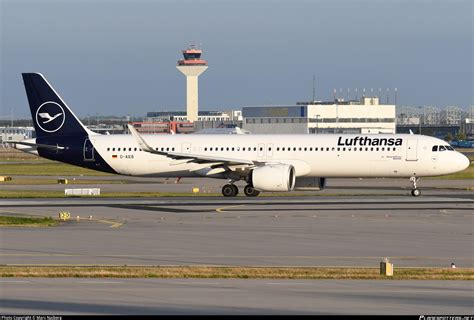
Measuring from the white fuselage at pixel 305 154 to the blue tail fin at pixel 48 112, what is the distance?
6.10 ft

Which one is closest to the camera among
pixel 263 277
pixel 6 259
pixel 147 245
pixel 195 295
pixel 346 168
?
pixel 195 295

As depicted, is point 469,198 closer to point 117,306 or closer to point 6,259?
point 6,259

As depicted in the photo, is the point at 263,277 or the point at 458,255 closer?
the point at 263,277

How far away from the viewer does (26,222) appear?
39250mm

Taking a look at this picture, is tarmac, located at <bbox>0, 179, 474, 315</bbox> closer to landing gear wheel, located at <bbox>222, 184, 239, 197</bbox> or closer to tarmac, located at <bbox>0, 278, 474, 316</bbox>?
tarmac, located at <bbox>0, 278, 474, 316</bbox>

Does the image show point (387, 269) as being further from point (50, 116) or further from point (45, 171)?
point (45, 171)

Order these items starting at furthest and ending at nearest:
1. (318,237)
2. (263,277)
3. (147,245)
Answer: (318,237)
(147,245)
(263,277)

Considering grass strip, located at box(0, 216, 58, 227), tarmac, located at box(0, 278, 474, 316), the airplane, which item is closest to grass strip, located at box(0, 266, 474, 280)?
tarmac, located at box(0, 278, 474, 316)

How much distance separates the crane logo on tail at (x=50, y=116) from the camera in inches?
2345

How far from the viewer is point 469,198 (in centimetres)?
5131

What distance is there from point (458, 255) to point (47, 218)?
62.9 feet

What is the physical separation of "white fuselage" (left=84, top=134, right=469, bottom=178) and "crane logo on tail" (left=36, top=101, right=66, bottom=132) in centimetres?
266

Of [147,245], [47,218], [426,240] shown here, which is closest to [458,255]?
[426,240]

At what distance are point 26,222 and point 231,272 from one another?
17.0 meters
